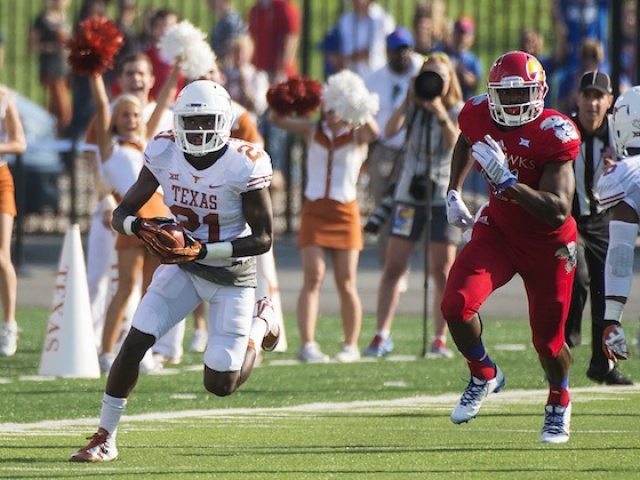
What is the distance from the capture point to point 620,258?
829cm

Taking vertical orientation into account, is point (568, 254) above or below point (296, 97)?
below

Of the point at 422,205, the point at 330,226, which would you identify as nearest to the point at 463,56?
the point at 422,205

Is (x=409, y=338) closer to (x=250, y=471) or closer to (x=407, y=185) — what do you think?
(x=407, y=185)

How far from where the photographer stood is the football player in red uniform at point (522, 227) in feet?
26.3

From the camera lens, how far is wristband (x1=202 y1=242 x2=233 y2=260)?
7.79m

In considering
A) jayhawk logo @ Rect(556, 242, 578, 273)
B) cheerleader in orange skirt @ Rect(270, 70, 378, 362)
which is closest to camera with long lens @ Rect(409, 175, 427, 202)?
cheerleader in orange skirt @ Rect(270, 70, 378, 362)

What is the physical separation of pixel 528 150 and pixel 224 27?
1057 cm

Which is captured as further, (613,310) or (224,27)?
(224,27)

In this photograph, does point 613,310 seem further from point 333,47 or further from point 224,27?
point 224,27

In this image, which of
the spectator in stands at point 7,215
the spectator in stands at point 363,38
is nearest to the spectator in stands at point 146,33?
the spectator in stands at point 363,38

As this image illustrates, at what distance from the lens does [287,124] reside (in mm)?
11859

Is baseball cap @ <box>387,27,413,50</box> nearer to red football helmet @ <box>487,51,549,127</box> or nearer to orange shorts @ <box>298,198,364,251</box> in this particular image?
orange shorts @ <box>298,198,364,251</box>

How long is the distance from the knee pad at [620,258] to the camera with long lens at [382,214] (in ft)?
11.6

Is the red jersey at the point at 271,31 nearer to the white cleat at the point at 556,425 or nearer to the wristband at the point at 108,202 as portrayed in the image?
the wristband at the point at 108,202
